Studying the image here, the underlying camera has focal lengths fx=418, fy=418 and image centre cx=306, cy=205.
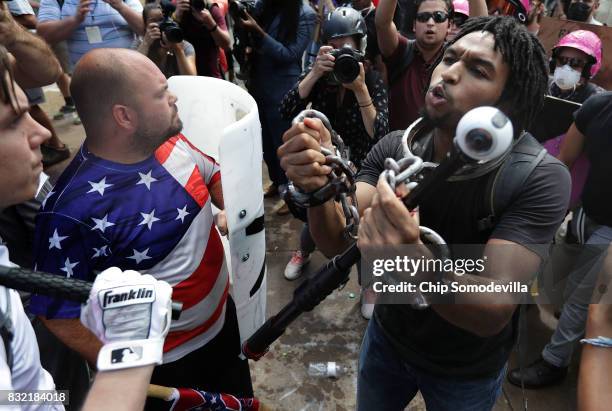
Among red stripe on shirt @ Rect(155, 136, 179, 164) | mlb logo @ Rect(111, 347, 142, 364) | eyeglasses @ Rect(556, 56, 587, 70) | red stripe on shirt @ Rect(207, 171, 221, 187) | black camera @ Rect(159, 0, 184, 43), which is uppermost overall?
eyeglasses @ Rect(556, 56, 587, 70)

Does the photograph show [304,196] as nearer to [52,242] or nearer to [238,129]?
[238,129]

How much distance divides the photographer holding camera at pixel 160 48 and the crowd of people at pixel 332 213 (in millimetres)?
1133

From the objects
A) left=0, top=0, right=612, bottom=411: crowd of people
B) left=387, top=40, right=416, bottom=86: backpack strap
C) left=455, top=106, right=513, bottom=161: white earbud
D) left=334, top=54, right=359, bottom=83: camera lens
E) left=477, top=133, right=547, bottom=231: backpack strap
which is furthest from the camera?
left=387, top=40, right=416, bottom=86: backpack strap

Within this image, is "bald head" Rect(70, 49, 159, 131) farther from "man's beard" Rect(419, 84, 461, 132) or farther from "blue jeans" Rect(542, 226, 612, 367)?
"blue jeans" Rect(542, 226, 612, 367)

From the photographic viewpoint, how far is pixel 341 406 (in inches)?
99.5

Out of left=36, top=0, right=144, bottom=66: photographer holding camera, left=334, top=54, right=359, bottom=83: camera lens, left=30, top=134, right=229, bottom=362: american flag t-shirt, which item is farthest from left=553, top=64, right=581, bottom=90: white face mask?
left=36, top=0, right=144, bottom=66: photographer holding camera

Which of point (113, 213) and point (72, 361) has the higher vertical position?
point (113, 213)

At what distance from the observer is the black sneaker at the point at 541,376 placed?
2617 mm

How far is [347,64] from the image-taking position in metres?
2.47

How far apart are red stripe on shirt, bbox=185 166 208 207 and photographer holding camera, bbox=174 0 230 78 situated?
242cm

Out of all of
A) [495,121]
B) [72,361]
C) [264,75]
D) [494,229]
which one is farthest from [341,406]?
[264,75]

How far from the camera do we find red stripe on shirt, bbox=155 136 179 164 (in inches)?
69.3

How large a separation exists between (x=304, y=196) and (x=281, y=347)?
1928mm

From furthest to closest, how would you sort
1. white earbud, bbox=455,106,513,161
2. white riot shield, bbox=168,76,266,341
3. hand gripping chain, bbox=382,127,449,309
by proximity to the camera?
white riot shield, bbox=168,76,266,341 < hand gripping chain, bbox=382,127,449,309 < white earbud, bbox=455,106,513,161
